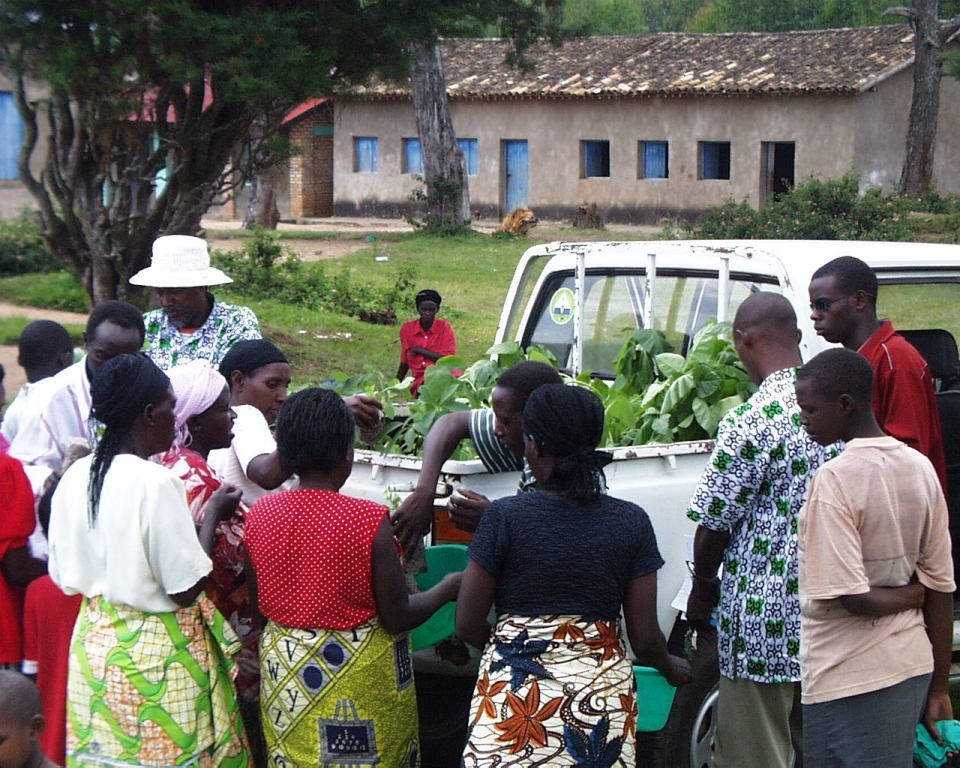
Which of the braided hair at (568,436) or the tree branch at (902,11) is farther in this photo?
Answer: the tree branch at (902,11)

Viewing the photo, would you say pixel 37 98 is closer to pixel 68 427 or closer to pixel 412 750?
pixel 68 427

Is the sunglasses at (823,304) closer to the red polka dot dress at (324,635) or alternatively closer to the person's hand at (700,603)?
the person's hand at (700,603)

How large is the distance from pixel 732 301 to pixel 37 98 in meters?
6.79

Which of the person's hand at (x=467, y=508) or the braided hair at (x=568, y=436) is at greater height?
the braided hair at (x=568, y=436)

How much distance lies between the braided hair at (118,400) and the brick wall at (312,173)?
95.0ft

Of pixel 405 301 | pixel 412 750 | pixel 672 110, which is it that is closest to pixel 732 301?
pixel 412 750

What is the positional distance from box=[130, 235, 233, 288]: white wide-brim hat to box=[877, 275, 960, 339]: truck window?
279 cm

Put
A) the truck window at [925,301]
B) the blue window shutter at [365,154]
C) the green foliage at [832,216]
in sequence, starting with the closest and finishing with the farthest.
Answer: the truck window at [925,301] < the green foliage at [832,216] < the blue window shutter at [365,154]

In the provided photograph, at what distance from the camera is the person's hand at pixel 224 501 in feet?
11.0

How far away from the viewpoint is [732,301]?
17.0 ft

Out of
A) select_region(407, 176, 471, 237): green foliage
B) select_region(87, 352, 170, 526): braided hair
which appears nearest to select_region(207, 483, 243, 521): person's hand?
select_region(87, 352, 170, 526): braided hair

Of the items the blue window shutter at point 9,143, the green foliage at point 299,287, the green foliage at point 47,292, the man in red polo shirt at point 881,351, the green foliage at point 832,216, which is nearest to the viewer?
the man in red polo shirt at point 881,351

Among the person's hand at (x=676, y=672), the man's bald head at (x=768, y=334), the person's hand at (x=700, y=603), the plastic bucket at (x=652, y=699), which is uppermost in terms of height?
the man's bald head at (x=768, y=334)

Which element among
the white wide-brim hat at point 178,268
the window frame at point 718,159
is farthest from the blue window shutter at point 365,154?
the white wide-brim hat at point 178,268
